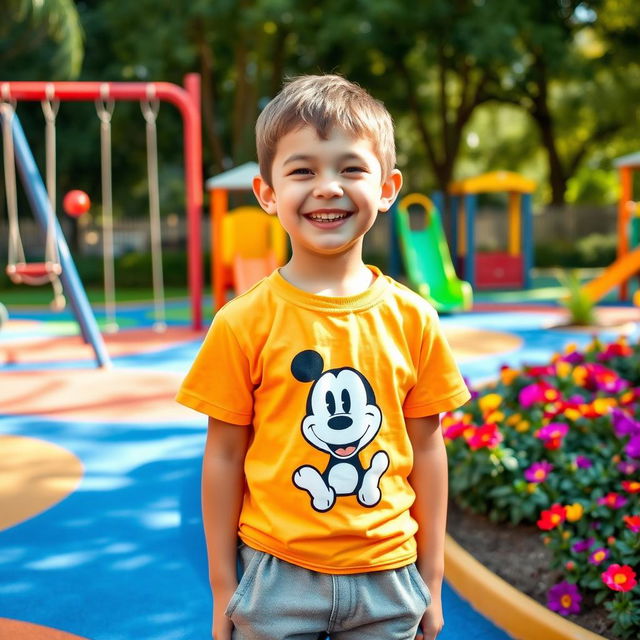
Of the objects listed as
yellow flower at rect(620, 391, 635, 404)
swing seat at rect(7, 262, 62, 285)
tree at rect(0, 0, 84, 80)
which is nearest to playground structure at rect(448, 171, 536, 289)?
tree at rect(0, 0, 84, 80)

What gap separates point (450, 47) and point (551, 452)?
57.7 ft

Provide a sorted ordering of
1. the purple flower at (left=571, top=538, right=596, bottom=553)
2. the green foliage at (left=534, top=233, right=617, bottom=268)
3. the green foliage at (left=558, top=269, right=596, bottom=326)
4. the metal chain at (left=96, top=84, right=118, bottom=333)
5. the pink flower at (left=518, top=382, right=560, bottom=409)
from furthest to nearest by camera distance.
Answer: the green foliage at (left=534, top=233, right=617, bottom=268) < the green foliage at (left=558, top=269, right=596, bottom=326) < the metal chain at (left=96, top=84, right=118, bottom=333) < the pink flower at (left=518, top=382, right=560, bottom=409) < the purple flower at (left=571, top=538, right=596, bottom=553)

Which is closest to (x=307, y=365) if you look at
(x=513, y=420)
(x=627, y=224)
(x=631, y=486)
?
(x=631, y=486)

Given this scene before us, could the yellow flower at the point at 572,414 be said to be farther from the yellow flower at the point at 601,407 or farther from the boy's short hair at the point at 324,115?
the boy's short hair at the point at 324,115

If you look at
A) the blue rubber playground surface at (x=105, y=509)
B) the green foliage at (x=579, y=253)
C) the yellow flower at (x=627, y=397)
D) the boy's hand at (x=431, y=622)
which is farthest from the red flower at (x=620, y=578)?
the green foliage at (x=579, y=253)

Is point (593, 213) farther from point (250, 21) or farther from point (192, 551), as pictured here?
point (192, 551)

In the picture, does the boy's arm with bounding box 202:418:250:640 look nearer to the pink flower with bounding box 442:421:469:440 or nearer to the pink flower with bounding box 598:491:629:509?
the pink flower with bounding box 598:491:629:509

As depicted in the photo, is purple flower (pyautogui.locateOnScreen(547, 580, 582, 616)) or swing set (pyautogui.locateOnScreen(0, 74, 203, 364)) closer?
purple flower (pyautogui.locateOnScreen(547, 580, 582, 616))

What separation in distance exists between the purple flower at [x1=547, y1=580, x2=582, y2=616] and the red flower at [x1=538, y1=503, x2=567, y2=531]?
0.62 feet

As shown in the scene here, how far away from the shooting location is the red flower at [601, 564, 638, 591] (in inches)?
98.0

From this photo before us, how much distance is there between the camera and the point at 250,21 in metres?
16.7

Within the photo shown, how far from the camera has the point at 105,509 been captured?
3873 millimetres

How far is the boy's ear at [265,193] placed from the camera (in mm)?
1705

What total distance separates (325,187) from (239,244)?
10.5 meters
